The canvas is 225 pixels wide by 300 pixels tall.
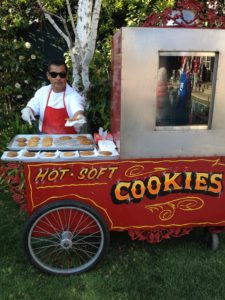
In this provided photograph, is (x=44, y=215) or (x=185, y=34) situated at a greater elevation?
(x=185, y=34)

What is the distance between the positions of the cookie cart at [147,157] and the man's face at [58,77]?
753 millimetres

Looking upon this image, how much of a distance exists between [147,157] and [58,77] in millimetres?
1282

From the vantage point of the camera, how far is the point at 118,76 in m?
2.61

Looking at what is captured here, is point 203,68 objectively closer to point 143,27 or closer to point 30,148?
point 143,27

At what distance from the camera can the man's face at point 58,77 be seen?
339 centimetres

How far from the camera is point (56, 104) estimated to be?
3.51 metres

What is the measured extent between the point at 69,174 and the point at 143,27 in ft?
3.66

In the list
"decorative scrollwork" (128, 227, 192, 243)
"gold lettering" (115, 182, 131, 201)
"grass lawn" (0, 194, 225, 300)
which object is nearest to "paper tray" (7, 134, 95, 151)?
"gold lettering" (115, 182, 131, 201)

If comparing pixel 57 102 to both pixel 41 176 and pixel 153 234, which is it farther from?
pixel 153 234

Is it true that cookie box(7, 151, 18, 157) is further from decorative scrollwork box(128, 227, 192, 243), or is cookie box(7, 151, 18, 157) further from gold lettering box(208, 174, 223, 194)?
gold lettering box(208, 174, 223, 194)

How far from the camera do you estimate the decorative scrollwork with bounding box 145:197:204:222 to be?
280 cm

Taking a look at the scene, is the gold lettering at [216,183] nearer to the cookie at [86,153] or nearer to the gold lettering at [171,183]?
the gold lettering at [171,183]

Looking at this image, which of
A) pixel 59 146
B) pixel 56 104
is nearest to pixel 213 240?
pixel 59 146

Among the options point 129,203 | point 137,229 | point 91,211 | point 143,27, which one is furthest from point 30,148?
point 143,27
